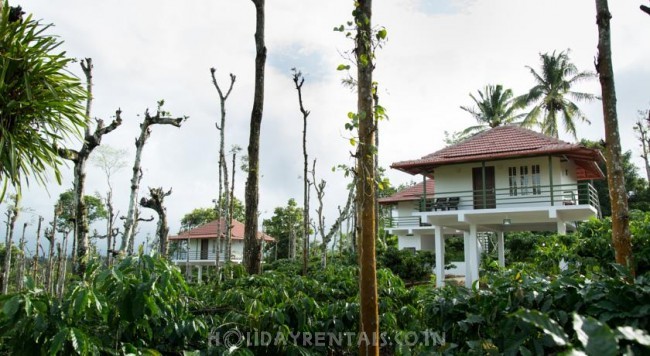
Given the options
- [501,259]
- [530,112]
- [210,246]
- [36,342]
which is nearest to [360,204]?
[36,342]

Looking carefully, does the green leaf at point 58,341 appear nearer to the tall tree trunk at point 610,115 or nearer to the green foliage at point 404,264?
the tall tree trunk at point 610,115

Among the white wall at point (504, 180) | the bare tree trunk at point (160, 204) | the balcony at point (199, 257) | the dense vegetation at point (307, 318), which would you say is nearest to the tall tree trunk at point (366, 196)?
the dense vegetation at point (307, 318)

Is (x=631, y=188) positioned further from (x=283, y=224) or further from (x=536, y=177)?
(x=283, y=224)

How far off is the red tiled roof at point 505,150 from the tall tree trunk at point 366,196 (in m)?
14.0

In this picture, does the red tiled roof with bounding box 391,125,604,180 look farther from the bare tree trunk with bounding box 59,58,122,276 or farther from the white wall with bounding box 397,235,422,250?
the bare tree trunk with bounding box 59,58,122,276

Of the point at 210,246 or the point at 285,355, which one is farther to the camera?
the point at 210,246

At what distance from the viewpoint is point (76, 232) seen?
7176 millimetres

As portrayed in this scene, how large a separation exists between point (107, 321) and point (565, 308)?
2487mm

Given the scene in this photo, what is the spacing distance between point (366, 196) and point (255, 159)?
19.7ft

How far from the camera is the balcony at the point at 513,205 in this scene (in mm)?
16000

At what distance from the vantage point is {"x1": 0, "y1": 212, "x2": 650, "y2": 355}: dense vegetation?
2.23 m

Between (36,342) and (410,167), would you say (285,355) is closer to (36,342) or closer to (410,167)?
(36,342)

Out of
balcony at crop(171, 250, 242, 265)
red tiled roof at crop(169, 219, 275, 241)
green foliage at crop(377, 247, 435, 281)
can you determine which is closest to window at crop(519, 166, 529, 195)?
green foliage at crop(377, 247, 435, 281)

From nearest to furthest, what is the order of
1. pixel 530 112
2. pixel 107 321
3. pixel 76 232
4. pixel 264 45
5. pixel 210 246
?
pixel 107 321
pixel 76 232
pixel 264 45
pixel 530 112
pixel 210 246
